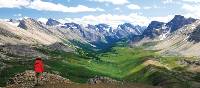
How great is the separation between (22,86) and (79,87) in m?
9.82

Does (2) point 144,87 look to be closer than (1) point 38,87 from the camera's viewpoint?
No

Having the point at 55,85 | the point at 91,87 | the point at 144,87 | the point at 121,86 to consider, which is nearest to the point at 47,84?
the point at 55,85

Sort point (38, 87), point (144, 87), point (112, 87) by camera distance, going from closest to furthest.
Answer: point (38, 87), point (112, 87), point (144, 87)

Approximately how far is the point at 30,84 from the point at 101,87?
12.3m

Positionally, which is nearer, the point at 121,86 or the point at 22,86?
the point at 22,86

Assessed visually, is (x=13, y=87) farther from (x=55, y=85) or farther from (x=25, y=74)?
(x=25, y=74)

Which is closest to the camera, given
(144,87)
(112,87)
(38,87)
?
(38,87)

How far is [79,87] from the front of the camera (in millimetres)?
75188

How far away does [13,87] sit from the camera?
76438 millimetres

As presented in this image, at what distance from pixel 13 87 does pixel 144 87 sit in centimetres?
2668

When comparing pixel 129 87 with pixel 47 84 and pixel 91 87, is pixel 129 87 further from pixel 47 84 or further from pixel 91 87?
pixel 47 84

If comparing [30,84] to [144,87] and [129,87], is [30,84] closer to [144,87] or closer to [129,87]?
[129,87]

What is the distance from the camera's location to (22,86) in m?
75.6

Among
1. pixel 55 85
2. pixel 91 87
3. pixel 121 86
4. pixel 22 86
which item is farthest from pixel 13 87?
pixel 121 86
